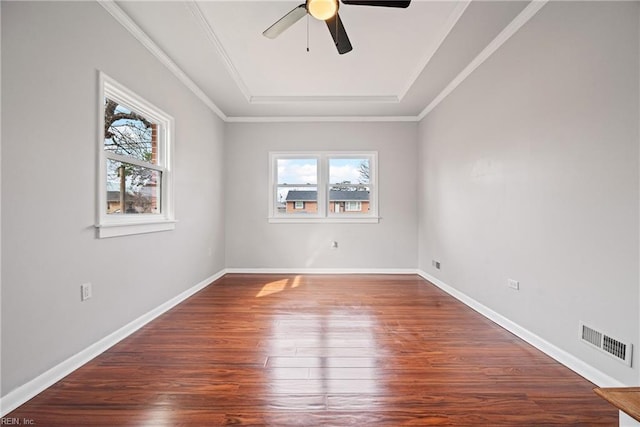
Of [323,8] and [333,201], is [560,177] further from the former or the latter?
[333,201]

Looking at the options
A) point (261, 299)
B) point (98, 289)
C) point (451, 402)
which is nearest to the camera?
point (451, 402)

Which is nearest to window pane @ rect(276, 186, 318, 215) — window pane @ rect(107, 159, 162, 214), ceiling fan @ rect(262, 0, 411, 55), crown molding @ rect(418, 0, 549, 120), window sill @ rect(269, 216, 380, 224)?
window sill @ rect(269, 216, 380, 224)

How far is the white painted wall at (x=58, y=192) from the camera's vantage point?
1549 millimetres

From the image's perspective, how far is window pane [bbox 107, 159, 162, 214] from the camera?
2378mm

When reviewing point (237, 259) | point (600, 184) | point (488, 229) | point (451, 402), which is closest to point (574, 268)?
point (600, 184)

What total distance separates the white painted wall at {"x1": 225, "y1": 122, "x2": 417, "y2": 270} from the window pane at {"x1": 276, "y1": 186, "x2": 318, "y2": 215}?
25cm

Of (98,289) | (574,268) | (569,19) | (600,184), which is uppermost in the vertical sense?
(569,19)

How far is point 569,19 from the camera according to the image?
197 cm

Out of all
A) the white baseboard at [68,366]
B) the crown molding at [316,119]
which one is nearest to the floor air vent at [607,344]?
the white baseboard at [68,366]

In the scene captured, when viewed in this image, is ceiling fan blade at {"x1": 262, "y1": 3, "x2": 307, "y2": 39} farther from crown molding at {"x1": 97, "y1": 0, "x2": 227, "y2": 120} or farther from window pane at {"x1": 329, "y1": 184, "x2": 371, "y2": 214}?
window pane at {"x1": 329, "y1": 184, "x2": 371, "y2": 214}

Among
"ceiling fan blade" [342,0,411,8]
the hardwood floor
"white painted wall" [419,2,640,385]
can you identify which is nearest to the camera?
the hardwood floor

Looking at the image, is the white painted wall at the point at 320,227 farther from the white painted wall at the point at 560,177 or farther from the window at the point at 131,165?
the window at the point at 131,165

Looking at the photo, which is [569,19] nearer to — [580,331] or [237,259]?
[580,331]

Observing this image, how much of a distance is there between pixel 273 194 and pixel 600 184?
4.09m
